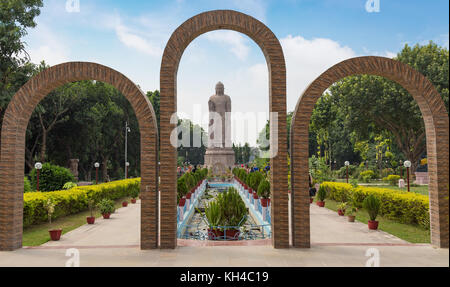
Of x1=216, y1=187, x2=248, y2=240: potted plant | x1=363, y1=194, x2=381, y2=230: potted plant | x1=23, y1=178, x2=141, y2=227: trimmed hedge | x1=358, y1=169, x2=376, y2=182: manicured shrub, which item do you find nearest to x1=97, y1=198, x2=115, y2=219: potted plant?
x1=23, y1=178, x2=141, y2=227: trimmed hedge

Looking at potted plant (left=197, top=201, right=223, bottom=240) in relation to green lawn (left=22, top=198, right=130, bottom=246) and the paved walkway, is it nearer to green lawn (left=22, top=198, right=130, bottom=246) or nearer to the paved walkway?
the paved walkway

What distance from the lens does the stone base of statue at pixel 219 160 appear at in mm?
30266

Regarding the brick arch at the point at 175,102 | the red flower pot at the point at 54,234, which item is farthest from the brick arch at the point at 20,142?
the red flower pot at the point at 54,234

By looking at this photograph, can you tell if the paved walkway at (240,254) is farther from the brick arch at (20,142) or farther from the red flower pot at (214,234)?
the red flower pot at (214,234)

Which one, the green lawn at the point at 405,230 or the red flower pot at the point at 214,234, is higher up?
the red flower pot at the point at 214,234

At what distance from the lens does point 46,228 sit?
9703mm

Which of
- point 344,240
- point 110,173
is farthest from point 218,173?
point 344,240

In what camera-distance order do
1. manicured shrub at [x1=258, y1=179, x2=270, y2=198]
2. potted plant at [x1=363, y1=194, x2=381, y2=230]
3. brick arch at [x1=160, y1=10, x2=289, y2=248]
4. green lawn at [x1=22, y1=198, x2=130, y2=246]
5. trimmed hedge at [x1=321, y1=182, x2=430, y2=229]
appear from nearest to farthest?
1. brick arch at [x1=160, y1=10, x2=289, y2=248]
2. green lawn at [x1=22, y1=198, x2=130, y2=246]
3. trimmed hedge at [x1=321, y1=182, x2=430, y2=229]
4. potted plant at [x1=363, y1=194, x2=381, y2=230]
5. manicured shrub at [x1=258, y1=179, x2=270, y2=198]

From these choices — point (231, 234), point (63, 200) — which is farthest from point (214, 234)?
point (63, 200)

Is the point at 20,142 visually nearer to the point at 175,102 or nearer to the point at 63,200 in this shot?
the point at 175,102

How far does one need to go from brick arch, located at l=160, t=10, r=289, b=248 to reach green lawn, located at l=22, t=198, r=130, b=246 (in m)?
3.92

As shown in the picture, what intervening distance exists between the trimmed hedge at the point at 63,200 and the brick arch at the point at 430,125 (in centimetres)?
794

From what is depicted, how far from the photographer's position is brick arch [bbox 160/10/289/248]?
6.65 m
